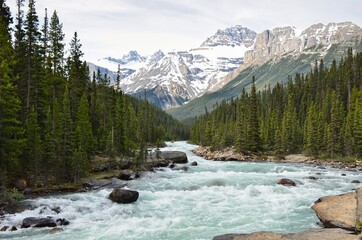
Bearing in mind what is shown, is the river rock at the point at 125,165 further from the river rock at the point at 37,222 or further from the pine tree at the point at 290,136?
the pine tree at the point at 290,136

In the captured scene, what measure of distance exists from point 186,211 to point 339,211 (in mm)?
12491

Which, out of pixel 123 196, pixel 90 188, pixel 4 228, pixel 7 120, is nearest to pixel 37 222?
pixel 4 228

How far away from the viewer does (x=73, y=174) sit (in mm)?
41562

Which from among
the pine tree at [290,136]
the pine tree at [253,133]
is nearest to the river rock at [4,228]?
the pine tree at [253,133]

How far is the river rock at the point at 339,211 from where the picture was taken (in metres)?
20.4

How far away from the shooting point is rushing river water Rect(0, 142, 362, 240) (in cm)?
2378

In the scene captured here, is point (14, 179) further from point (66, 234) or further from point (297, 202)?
point (297, 202)

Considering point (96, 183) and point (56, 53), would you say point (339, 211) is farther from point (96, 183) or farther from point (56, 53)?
point (56, 53)

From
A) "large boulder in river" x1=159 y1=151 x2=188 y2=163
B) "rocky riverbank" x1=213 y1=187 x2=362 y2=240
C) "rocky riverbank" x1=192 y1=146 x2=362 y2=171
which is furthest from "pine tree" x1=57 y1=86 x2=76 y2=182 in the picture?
"rocky riverbank" x1=192 y1=146 x2=362 y2=171

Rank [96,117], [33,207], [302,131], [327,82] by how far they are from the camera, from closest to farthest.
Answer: [33,207], [96,117], [302,131], [327,82]

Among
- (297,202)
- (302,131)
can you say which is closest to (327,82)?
(302,131)

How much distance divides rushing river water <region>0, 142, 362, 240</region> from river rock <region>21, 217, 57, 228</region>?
0.65 meters

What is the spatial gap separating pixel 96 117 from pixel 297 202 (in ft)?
150

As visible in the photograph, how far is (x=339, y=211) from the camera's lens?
73.0ft
